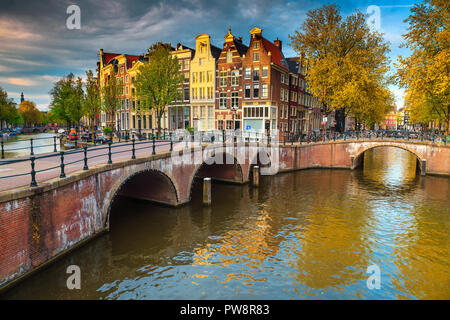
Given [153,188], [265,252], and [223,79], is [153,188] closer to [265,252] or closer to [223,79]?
[265,252]

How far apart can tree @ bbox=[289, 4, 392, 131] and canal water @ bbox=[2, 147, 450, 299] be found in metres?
16.0

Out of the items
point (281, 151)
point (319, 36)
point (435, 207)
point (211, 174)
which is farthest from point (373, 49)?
point (211, 174)

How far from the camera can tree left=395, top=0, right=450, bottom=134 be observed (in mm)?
27422

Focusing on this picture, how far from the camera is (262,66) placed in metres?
38.4

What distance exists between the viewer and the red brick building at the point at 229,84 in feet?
132

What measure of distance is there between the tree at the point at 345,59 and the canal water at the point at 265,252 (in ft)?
52.5

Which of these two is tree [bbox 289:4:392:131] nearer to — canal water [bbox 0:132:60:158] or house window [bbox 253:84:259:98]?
house window [bbox 253:84:259:98]

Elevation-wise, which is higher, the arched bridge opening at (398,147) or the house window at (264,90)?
the house window at (264,90)

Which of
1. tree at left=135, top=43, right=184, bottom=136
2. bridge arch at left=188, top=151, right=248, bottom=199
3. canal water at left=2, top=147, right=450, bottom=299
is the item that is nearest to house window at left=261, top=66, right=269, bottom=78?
tree at left=135, top=43, right=184, bottom=136

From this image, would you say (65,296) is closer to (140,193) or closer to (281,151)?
(140,193)

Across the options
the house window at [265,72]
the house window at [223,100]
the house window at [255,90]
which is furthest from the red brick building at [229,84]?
the house window at [265,72]

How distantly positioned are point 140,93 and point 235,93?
528 inches

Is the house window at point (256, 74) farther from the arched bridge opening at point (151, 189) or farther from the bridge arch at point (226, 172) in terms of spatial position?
the arched bridge opening at point (151, 189)

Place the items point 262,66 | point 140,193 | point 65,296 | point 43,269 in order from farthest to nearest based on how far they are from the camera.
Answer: point 262,66, point 140,193, point 43,269, point 65,296
